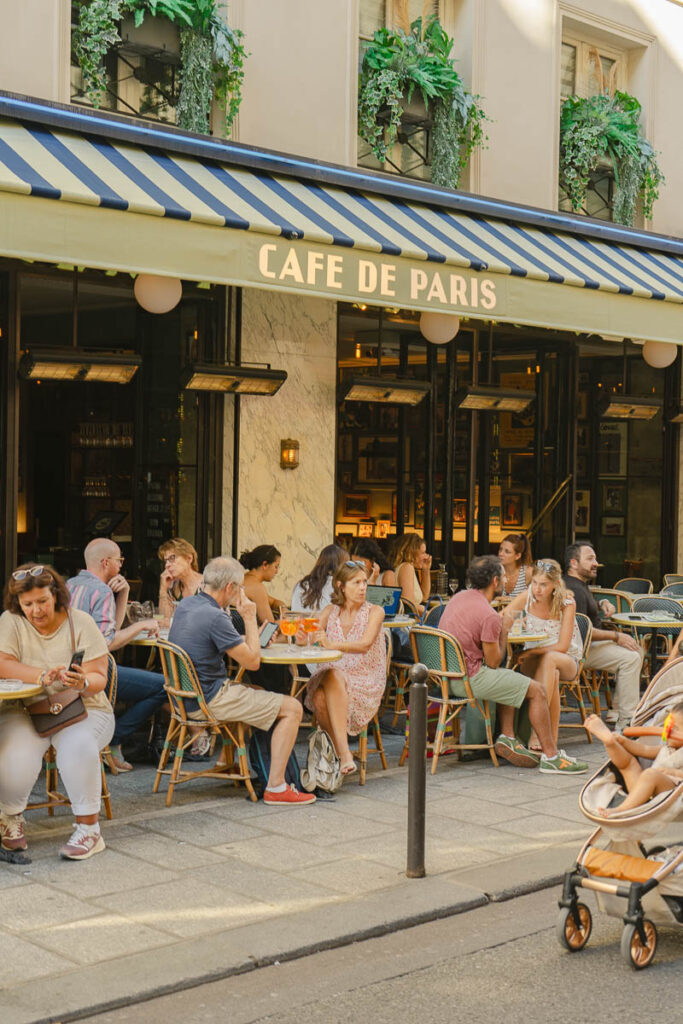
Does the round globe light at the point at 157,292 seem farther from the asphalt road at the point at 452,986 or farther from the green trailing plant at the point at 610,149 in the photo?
the green trailing plant at the point at 610,149

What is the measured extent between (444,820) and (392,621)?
2546 mm

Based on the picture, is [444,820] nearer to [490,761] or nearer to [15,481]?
[490,761]

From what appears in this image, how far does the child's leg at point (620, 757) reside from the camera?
18.0ft

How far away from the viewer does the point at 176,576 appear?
363 inches

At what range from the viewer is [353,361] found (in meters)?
12.1

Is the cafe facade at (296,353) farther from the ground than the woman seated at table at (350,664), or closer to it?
farther from the ground

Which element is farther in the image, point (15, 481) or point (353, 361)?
point (353, 361)

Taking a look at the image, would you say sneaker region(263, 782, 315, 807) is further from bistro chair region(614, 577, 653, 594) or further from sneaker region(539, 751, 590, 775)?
bistro chair region(614, 577, 653, 594)

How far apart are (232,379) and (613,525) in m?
6.41

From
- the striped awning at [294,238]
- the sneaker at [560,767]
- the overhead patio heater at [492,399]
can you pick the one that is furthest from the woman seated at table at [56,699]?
the overhead patio heater at [492,399]

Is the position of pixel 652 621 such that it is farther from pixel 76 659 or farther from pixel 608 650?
pixel 76 659

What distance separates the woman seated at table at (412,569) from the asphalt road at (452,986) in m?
4.99

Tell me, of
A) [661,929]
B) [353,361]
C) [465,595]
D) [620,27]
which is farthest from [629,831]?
[620,27]

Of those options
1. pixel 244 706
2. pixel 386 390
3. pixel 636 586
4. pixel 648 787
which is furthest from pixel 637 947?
pixel 636 586
